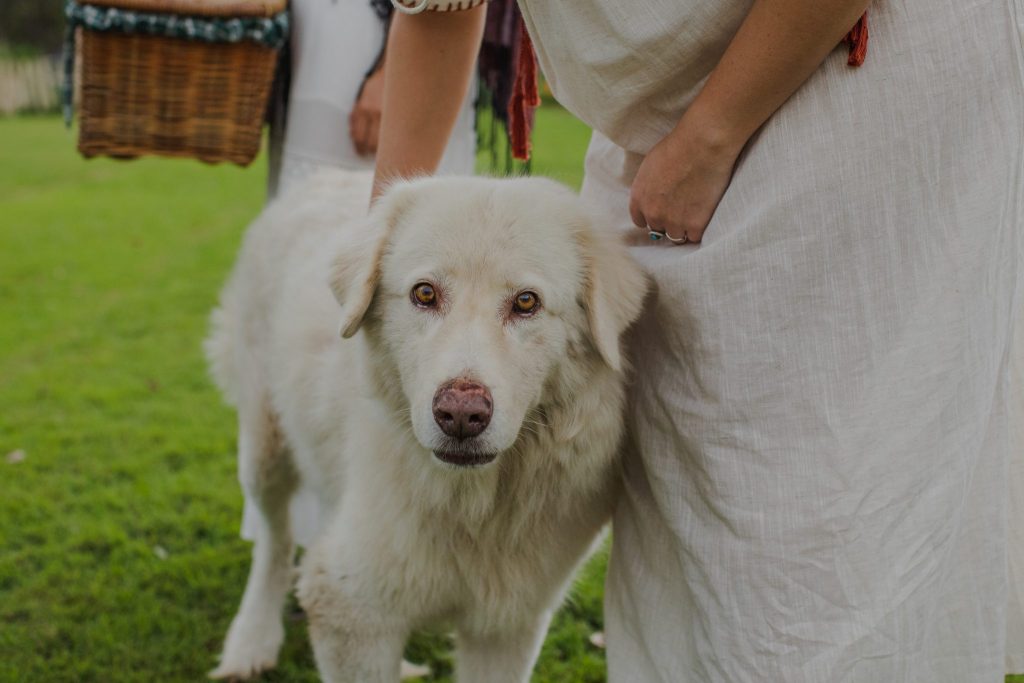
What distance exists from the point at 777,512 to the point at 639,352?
0.60 m

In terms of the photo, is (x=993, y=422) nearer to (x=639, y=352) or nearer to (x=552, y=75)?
(x=639, y=352)

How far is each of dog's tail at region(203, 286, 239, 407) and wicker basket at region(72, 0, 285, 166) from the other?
2.61ft

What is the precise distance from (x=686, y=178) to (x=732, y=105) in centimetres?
19

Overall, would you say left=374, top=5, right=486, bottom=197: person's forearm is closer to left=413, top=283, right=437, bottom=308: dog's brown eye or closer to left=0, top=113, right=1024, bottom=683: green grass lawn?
left=0, top=113, right=1024, bottom=683: green grass lawn

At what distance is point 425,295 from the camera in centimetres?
229

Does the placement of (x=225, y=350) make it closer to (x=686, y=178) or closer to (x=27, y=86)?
(x=686, y=178)

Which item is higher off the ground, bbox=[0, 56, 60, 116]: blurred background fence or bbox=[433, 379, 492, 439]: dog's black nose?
bbox=[433, 379, 492, 439]: dog's black nose

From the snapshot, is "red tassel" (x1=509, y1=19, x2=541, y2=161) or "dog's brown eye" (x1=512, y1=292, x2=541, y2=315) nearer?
"dog's brown eye" (x1=512, y1=292, x2=541, y2=315)

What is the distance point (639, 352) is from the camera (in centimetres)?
241

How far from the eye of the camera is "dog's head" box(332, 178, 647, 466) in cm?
210

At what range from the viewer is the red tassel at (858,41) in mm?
1821

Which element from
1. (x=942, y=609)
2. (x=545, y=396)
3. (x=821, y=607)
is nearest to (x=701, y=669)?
(x=821, y=607)

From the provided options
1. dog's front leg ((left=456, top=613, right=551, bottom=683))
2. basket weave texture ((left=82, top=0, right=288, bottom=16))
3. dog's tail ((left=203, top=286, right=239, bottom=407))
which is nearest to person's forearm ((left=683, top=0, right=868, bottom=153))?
dog's front leg ((left=456, top=613, right=551, bottom=683))

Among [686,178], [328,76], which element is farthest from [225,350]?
[686,178]
